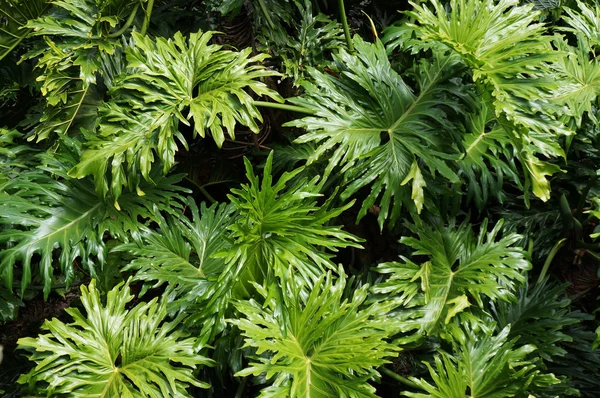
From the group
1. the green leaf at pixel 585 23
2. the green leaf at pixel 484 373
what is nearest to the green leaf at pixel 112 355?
the green leaf at pixel 484 373

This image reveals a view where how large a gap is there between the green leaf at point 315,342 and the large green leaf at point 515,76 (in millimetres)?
623

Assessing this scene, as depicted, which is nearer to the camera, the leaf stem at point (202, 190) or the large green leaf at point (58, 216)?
the large green leaf at point (58, 216)

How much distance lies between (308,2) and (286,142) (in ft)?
1.95

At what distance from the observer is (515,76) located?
164 centimetres

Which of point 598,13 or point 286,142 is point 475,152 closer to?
point 598,13

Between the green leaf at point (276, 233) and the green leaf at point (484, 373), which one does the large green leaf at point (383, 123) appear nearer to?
the green leaf at point (276, 233)

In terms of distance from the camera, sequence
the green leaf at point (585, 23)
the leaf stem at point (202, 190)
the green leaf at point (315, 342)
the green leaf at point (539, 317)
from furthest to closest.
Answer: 1. the leaf stem at point (202, 190)
2. the green leaf at point (585, 23)
3. the green leaf at point (539, 317)
4. the green leaf at point (315, 342)

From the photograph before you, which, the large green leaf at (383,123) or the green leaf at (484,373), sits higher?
the large green leaf at (383,123)

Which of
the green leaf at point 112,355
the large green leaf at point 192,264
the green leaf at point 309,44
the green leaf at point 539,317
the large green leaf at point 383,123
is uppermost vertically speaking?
the green leaf at point 309,44

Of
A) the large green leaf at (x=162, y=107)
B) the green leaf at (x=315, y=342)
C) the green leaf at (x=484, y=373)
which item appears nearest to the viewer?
the green leaf at (x=315, y=342)

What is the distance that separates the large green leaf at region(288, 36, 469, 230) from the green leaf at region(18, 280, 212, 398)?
2.20ft

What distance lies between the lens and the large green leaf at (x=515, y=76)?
1.55m

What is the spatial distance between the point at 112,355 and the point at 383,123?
3.59ft

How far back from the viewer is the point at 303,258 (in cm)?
152
